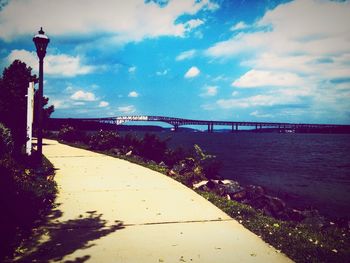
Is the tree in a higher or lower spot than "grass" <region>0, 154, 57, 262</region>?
higher

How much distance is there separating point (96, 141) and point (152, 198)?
1348 centimetres

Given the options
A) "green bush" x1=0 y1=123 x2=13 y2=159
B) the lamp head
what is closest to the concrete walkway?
"green bush" x1=0 y1=123 x2=13 y2=159

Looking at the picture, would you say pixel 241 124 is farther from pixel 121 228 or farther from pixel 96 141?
pixel 121 228

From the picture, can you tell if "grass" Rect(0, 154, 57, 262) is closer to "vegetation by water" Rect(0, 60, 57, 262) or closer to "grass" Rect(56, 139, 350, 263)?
"vegetation by water" Rect(0, 60, 57, 262)

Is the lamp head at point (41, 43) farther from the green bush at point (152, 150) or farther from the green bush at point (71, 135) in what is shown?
the green bush at point (71, 135)

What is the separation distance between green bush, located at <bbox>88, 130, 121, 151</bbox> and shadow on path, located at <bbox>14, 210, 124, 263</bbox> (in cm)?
1370

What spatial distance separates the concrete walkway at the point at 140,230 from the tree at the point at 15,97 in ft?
34.4

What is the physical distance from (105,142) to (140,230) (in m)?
15.0

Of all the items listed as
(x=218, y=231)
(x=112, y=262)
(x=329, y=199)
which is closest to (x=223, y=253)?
(x=218, y=231)

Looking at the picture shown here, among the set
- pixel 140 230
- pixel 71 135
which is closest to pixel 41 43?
pixel 140 230

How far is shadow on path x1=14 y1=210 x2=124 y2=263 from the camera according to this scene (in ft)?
15.0

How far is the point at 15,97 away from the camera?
1928 cm

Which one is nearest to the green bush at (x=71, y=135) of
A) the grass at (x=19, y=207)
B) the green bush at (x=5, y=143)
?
the green bush at (x=5, y=143)

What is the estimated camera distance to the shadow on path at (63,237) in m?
4.57
